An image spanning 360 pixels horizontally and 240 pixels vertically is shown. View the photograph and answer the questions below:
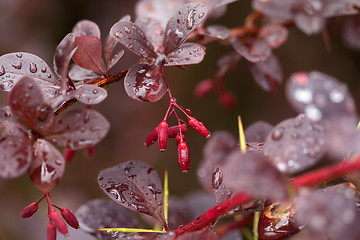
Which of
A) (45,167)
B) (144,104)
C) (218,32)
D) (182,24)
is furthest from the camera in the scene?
(144,104)

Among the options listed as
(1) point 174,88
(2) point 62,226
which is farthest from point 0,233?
(2) point 62,226

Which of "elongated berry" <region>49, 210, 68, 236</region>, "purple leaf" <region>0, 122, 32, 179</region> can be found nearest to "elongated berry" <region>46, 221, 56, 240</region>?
"elongated berry" <region>49, 210, 68, 236</region>

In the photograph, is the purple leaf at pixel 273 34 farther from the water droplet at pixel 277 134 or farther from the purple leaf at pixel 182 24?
the water droplet at pixel 277 134

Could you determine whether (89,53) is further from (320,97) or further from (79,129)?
(320,97)

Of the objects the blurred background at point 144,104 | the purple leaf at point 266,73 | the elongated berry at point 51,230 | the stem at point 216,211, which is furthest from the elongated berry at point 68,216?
the blurred background at point 144,104

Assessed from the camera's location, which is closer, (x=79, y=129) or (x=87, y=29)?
(x=79, y=129)

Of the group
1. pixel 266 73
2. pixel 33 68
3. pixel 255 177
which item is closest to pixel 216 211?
pixel 255 177

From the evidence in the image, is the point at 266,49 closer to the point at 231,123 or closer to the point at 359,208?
the point at 359,208
